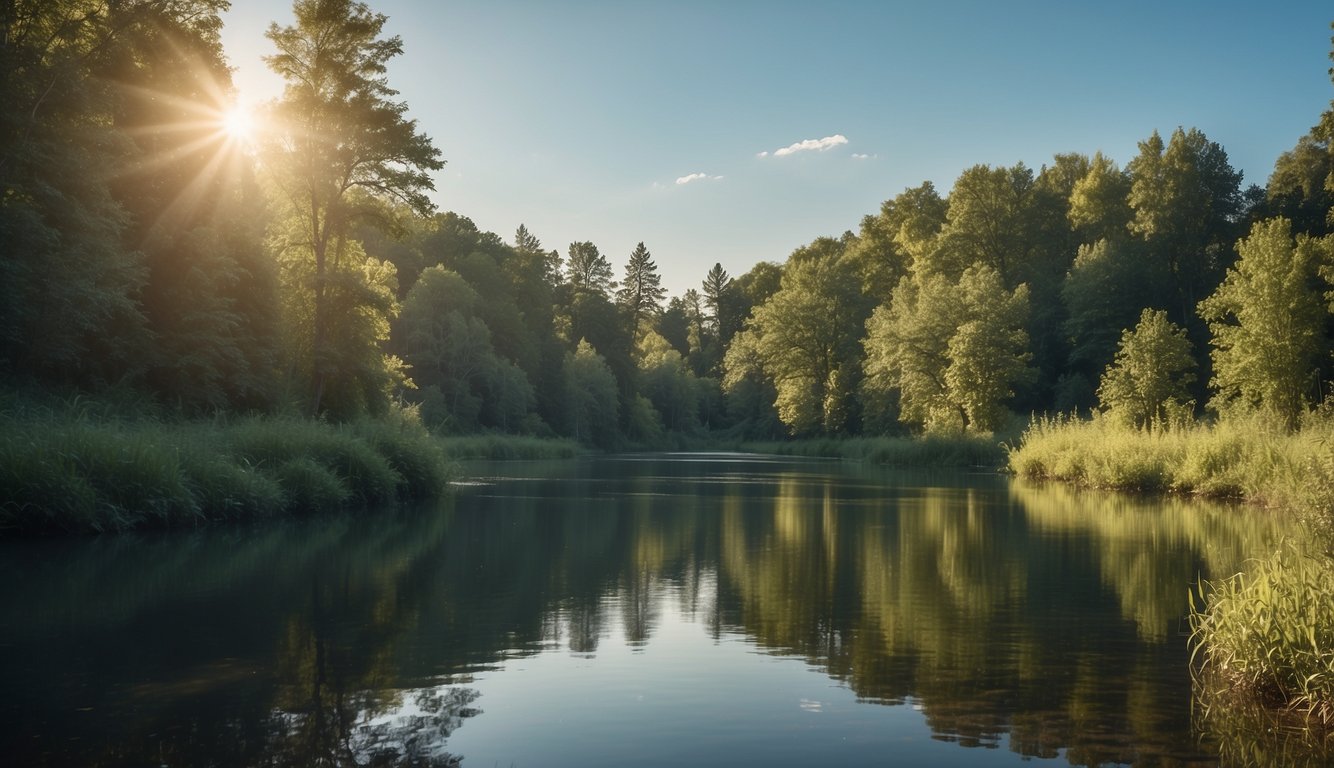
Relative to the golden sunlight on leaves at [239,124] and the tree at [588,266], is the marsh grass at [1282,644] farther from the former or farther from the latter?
the tree at [588,266]

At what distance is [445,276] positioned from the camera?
64.4m

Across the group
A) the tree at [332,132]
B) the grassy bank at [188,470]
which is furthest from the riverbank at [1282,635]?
the tree at [332,132]

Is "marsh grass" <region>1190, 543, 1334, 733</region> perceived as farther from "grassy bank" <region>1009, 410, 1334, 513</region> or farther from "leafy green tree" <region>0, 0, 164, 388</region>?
"leafy green tree" <region>0, 0, 164, 388</region>

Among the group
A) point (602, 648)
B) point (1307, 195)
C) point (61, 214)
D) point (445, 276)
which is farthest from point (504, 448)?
point (602, 648)

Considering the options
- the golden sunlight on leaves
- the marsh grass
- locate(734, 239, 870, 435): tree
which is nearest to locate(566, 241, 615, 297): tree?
locate(734, 239, 870, 435): tree

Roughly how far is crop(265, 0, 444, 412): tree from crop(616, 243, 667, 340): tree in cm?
9314

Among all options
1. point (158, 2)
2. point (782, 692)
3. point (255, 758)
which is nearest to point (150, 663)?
point (255, 758)

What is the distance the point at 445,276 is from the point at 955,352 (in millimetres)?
31574

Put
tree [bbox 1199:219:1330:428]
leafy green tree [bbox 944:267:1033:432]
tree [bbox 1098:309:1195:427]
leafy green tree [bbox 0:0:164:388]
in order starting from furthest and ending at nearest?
1. leafy green tree [bbox 944:267:1033:432]
2. tree [bbox 1098:309:1195:427]
3. tree [bbox 1199:219:1330:428]
4. leafy green tree [bbox 0:0:164:388]

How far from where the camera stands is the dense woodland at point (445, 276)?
1984cm

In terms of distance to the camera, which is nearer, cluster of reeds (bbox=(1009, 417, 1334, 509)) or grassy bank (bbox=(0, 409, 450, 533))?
grassy bank (bbox=(0, 409, 450, 533))

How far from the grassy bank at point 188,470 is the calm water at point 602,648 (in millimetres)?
721

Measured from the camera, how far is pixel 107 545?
13375mm

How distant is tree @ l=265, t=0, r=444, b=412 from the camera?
27.0 metres
